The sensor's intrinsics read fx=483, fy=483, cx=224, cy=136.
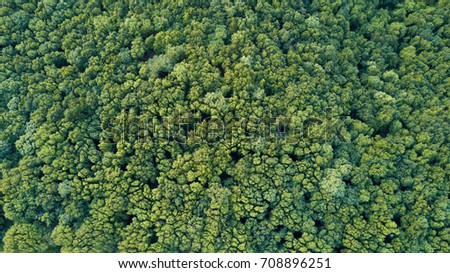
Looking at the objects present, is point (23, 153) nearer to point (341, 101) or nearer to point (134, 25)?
point (134, 25)

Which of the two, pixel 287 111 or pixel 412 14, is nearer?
pixel 287 111

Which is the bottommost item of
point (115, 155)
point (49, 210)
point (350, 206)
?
point (350, 206)

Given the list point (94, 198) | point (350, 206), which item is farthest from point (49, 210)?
point (350, 206)

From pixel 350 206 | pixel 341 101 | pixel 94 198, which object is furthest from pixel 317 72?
pixel 94 198

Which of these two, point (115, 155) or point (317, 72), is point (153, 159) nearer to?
point (115, 155)

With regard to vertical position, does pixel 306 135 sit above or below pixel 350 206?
above
